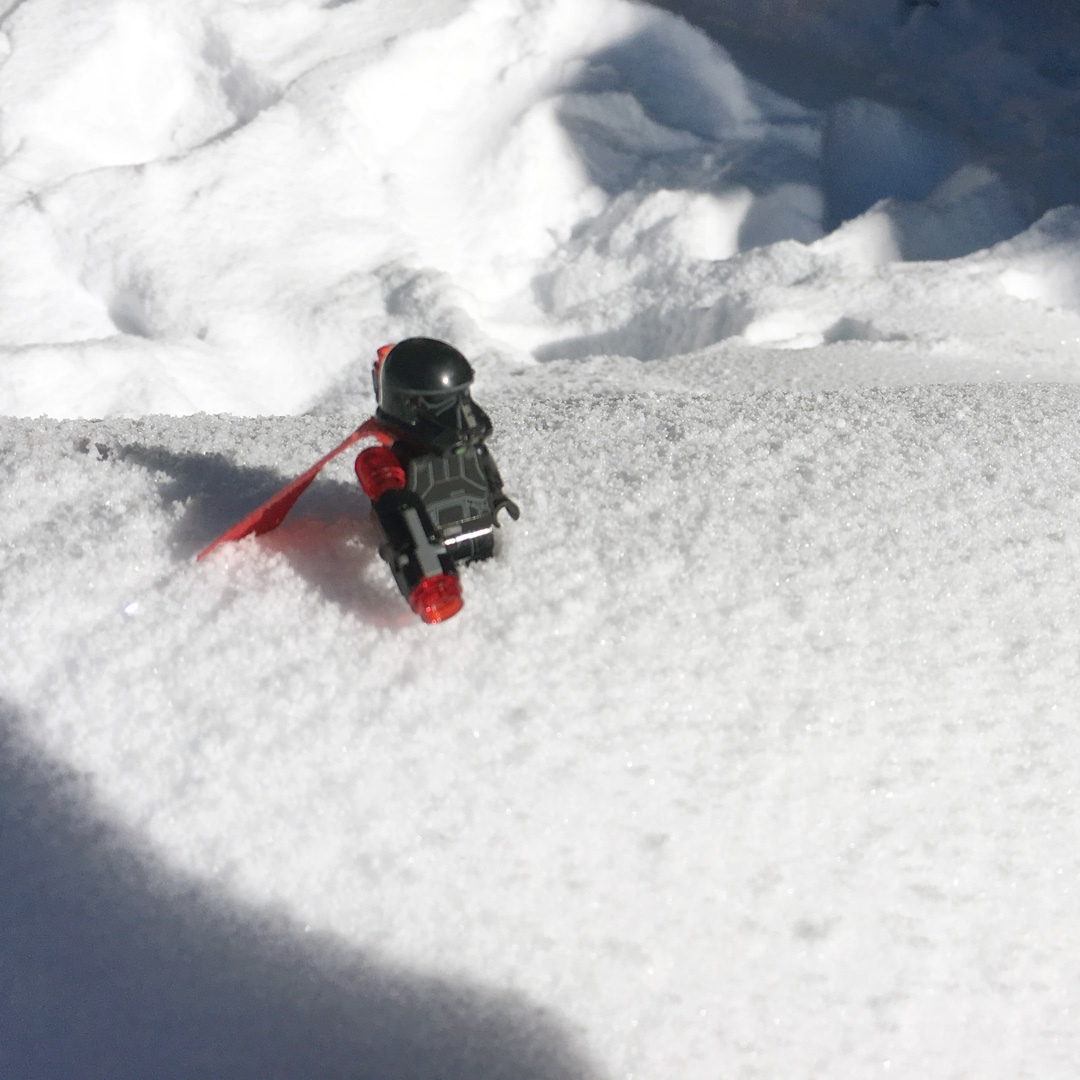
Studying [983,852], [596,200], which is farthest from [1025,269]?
[983,852]

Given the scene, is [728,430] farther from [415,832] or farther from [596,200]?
[596,200]

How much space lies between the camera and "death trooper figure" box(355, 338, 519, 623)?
0.68 meters

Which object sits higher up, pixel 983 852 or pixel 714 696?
pixel 714 696

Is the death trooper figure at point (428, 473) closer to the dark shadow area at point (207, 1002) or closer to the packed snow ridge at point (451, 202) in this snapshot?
the dark shadow area at point (207, 1002)

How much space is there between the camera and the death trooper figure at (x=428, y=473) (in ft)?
2.23

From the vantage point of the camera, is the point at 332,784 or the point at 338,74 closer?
the point at 332,784

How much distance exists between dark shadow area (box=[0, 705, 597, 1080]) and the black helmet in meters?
0.40

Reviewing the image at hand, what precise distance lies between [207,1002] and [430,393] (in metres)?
0.50

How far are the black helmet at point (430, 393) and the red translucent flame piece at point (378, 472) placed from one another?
0.03 meters

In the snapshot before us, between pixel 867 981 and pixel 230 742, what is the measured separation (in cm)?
55

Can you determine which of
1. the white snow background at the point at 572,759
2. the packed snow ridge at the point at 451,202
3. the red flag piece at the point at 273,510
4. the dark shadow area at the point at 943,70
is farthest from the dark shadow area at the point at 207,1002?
the dark shadow area at the point at 943,70

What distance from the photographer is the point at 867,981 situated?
2.49 ft

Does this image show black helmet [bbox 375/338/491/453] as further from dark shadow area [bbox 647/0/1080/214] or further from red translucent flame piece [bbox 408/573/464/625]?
dark shadow area [bbox 647/0/1080/214]

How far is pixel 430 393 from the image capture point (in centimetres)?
70
